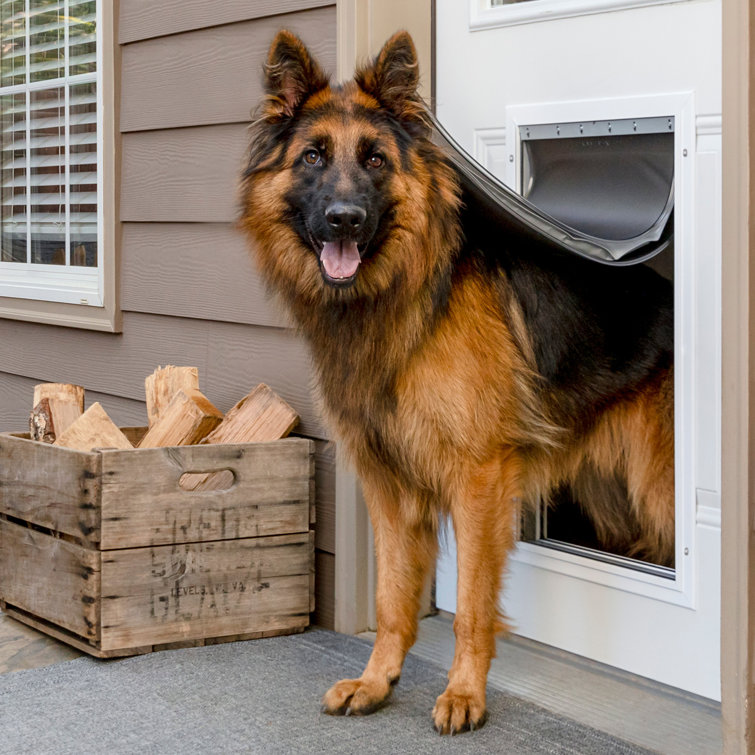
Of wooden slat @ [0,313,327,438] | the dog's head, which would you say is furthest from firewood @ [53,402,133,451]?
the dog's head

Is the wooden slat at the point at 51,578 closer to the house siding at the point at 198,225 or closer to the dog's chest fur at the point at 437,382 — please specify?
the house siding at the point at 198,225

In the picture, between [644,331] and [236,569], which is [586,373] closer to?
[644,331]

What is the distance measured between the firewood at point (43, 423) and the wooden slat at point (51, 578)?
27 centimetres

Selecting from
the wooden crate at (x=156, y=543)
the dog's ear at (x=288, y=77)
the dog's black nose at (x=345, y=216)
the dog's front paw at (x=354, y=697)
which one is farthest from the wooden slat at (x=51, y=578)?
the dog's ear at (x=288, y=77)

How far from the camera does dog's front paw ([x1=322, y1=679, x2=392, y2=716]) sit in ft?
7.97

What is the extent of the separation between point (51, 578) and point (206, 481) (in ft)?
1.68

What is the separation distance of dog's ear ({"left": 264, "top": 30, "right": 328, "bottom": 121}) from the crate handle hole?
3.75 feet

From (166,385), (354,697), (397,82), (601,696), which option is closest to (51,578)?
(166,385)

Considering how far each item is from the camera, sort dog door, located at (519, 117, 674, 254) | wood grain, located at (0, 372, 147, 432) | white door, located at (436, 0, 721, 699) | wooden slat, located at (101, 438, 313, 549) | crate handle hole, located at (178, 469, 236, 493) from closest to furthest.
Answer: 1. white door, located at (436, 0, 721, 699)
2. dog door, located at (519, 117, 674, 254)
3. wooden slat, located at (101, 438, 313, 549)
4. crate handle hole, located at (178, 469, 236, 493)
5. wood grain, located at (0, 372, 147, 432)

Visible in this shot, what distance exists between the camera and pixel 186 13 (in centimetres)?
348

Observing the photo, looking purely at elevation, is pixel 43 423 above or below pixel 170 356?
below

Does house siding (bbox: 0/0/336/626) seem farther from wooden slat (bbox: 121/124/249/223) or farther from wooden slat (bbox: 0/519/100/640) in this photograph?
wooden slat (bbox: 0/519/100/640)

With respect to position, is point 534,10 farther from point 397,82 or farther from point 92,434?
point 92,434

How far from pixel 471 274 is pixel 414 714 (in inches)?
40.9
